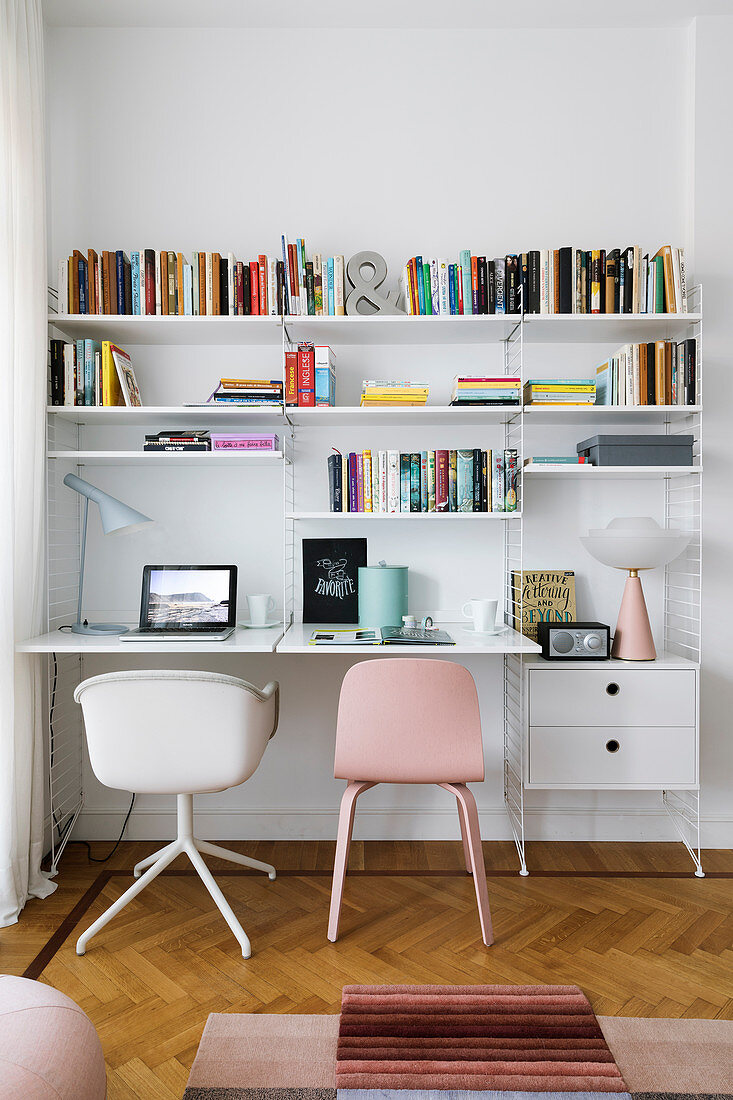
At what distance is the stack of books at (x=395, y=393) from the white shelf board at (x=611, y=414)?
1.27 ft

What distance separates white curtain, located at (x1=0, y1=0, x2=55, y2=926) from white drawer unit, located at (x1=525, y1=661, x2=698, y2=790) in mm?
1683

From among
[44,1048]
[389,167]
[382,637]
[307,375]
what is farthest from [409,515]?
[44,1048]

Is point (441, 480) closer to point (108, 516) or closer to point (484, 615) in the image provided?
point (484, 615)

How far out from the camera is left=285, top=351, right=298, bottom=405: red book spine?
256 centimetres

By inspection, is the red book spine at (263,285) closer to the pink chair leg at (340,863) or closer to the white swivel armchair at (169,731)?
the white swivel armchair at (169,731)

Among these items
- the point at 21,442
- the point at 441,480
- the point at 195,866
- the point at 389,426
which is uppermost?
the point at 389,426

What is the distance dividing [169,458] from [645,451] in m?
1.69

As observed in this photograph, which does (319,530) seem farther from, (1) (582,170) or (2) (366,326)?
(1) (582,170)

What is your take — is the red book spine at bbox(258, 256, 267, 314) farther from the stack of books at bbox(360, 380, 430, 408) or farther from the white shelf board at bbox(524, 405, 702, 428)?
the white shelf board at bbox(524, 405, 702, 428)

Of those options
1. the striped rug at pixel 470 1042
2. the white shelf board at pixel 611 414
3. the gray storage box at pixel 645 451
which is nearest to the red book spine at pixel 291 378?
the white shelf board at pixel 611 414

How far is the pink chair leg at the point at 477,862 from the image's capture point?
207 cm

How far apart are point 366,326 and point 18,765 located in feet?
6.22

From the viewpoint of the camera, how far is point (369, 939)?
2105 mm

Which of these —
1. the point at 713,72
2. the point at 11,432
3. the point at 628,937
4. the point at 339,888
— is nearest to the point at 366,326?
the point at 11,432
